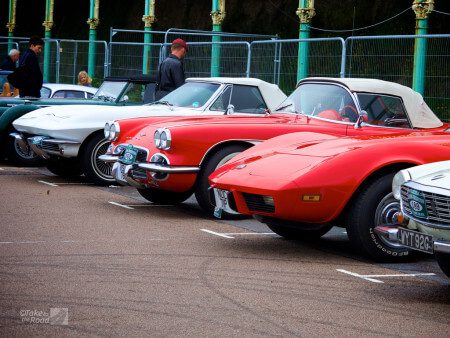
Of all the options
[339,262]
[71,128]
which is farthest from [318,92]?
[71,128]

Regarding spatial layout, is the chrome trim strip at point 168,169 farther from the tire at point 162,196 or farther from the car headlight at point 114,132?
the car headlight at point 114,132

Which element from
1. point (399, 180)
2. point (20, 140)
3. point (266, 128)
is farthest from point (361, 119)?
point (20, 140)

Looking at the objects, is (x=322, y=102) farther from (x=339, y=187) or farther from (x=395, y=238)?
(x=395, y=238)

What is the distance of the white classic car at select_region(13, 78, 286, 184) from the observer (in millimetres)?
12383

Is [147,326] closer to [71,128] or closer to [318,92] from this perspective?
[318,92]

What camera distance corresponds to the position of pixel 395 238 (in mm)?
6641

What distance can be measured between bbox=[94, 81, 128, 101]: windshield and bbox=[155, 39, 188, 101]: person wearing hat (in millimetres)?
1221

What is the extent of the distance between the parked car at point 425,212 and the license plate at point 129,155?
4.09 m

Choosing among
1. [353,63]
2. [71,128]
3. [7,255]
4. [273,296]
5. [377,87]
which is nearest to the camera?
[273,296]

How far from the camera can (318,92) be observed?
33.5 ft

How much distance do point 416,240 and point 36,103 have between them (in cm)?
1007

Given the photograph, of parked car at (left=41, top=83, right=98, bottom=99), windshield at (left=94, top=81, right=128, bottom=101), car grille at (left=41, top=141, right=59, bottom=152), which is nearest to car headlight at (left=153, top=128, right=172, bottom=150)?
car grille at (left=41, top=141, right=59, bottom=152)

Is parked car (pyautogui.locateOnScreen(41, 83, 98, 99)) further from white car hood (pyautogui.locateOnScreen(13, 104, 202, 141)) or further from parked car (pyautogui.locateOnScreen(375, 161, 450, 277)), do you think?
parked car (pyautogui.locateOnScreen(375, 161, 450, 277))

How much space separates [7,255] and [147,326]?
247 centimetres
